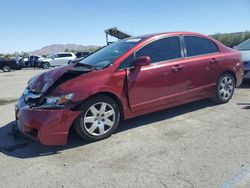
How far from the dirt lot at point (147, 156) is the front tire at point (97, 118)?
5.7 inches

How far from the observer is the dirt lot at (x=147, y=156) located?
149 inches

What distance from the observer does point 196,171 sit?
3.88 m

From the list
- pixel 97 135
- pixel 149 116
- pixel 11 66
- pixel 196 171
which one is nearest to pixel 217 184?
pixel 196 171

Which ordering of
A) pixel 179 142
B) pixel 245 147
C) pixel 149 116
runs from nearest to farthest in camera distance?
pixel 245 147, pixel 179 142, pixel 149 116

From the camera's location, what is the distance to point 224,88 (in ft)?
23.1

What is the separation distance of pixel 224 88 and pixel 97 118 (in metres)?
3.25

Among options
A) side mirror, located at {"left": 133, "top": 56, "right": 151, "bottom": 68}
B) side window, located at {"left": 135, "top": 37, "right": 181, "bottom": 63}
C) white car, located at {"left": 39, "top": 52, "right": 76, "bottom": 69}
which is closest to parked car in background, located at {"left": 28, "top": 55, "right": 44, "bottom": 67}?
white car, located at {"left": 39, "top": 52, "right": 76, "bottom": 69}

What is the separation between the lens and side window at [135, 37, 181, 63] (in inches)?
228

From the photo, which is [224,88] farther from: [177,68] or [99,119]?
[99,119]

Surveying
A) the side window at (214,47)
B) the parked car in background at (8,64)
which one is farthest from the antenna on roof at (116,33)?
the side window at (214,47)

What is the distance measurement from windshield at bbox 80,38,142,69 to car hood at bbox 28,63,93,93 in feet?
0.79

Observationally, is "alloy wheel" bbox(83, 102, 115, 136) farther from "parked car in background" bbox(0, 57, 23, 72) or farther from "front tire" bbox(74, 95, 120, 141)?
"parked car in background" bbox(0, 57, 23, 72)

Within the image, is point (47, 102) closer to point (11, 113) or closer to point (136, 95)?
point (136, 95)

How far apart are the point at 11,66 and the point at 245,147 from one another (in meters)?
27.7
